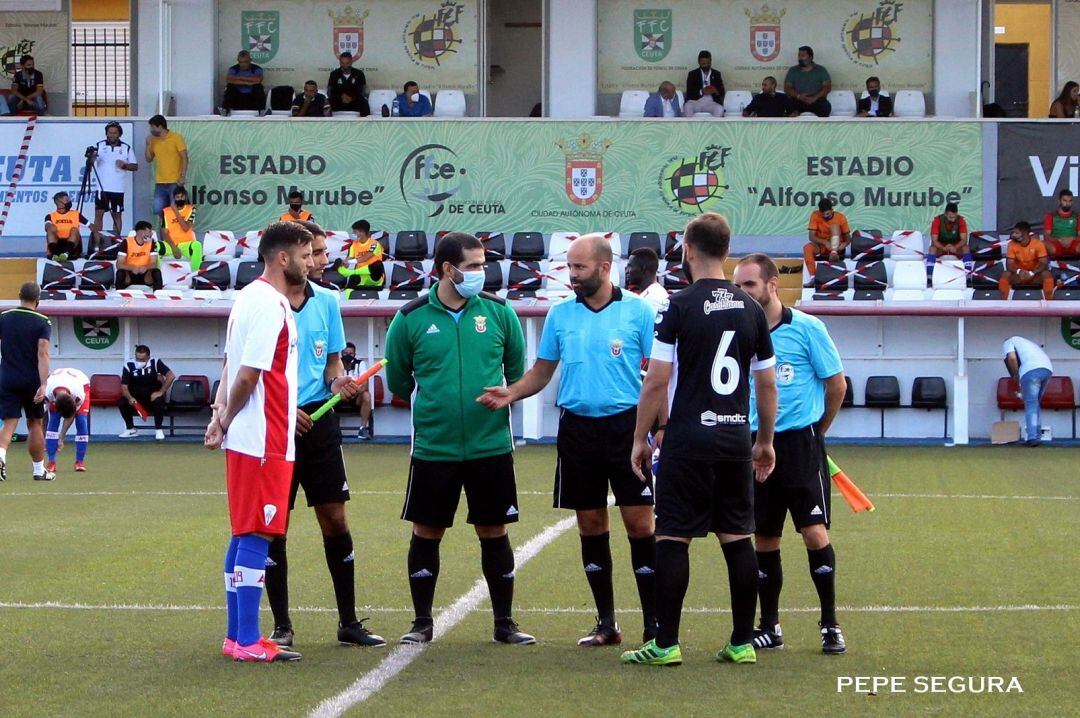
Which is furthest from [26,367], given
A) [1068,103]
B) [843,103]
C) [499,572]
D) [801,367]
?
[1068,103]

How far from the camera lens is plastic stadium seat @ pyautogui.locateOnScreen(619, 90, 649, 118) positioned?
27731 mm

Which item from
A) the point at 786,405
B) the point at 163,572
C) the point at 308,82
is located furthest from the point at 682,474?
the point at 308,82

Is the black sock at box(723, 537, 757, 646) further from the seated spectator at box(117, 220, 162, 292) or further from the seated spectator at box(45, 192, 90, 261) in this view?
the seated spectator at box(45, 192, 90, 261)

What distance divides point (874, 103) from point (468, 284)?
20928 mm

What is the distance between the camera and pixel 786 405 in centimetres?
742

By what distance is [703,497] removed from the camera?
6.77m

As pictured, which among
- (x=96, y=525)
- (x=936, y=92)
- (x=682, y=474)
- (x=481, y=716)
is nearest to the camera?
(x=481, y=716)

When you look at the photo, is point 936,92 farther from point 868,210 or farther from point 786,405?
point 786,405

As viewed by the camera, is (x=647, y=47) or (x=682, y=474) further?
(x=647, y=47)

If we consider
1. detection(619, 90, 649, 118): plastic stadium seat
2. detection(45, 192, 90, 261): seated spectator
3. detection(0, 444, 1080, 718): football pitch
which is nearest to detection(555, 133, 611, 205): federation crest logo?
detection(619, 90, 649, 118): plastic stadium seat

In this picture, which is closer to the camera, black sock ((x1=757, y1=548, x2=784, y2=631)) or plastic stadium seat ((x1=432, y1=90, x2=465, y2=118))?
black sock ((x1=757, y1=548, x2=784, y2=631))

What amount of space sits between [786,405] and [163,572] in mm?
4376

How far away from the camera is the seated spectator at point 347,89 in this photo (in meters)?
27.9

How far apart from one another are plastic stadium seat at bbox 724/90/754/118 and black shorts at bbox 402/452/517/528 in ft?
69.9
